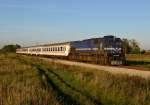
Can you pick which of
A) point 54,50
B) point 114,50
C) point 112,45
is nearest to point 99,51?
point 112,45

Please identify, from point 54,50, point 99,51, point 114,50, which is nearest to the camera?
point 114,50

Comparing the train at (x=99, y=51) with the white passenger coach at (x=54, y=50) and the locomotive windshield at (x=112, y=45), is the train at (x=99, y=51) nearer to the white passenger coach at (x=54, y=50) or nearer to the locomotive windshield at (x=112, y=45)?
the locomotive windshield at (x=112, y=45)

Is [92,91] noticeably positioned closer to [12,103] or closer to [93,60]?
[12,103]

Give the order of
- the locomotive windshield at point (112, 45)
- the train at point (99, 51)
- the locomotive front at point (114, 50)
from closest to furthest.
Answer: the locomotive front at point (114, 50)
the train at point (99, 51)
the locomotive windshield at point (112, 45)

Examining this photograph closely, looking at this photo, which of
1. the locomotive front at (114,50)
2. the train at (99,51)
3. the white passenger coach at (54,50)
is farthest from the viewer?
the white passenger coach at (54,50)

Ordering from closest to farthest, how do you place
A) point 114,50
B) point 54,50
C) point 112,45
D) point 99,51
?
1. point 114,50
2. point 112,45
3. point 99,51
4. point 54,50

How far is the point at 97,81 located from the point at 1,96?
7.24 metres

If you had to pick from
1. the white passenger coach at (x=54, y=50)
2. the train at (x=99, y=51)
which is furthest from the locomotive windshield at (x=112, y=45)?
the white passenger coach at (x=54, y=50)

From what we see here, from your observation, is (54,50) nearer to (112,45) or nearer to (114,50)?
(112,45)

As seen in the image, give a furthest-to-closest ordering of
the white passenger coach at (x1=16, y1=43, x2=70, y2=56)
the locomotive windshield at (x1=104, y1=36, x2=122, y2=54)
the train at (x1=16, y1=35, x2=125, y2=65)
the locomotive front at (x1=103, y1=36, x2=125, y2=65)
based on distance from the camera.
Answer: the white passenger coach at (x1=16, y1=43, x2=70, y2=56)
the locomotive windshield at (x1=104, y1=36, x2=122, y2=54)
the train at (x1=16, y1=35, x2=125, y2=65)
the locomotive front at (x1=103, y1=36, x2=125, y2=65)

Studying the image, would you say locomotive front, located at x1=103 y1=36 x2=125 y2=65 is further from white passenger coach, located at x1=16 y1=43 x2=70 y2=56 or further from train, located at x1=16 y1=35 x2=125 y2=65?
white passenger coach, located at x1=16 y1=43 x2=70 y2=56

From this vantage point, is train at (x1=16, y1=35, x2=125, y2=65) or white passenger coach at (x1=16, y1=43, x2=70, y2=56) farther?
white passenger coach at (x1=16, y1=43, x2=70, y2=56)

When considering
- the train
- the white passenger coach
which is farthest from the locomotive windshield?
the white passenger coach

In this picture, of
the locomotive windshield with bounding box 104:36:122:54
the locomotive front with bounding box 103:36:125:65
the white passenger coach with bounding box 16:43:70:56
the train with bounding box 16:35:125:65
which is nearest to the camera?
the locomotive front with bounding box 103:36:125:65
